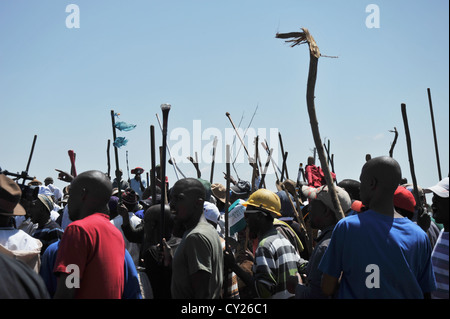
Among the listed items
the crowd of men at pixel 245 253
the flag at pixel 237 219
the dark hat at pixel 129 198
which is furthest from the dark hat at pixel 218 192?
the crowd of men at pixel 245 253

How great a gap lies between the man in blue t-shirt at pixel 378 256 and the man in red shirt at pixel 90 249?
1.59 metres

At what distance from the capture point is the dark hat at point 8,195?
4637mm

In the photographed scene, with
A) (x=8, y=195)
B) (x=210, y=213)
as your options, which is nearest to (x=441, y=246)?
(x=8, y=195)

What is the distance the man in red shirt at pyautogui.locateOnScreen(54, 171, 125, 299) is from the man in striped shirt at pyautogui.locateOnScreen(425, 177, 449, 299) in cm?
247

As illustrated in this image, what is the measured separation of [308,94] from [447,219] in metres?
1.66

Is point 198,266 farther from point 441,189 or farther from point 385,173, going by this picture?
point 441,189

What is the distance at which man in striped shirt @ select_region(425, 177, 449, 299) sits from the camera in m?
3.92

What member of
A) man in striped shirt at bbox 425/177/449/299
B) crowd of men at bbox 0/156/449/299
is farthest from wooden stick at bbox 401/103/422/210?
man in striped shirt at bbox 425/177/449/299

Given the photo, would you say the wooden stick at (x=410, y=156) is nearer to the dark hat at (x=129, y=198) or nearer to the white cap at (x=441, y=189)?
the white cap at (x=441, y=189)

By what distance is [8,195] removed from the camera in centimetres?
465

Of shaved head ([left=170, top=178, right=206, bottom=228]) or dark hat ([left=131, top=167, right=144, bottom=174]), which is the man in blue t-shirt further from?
dark hat ([left=131, top=167, right=144, bottom=174])

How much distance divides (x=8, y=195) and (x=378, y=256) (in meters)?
3.30
